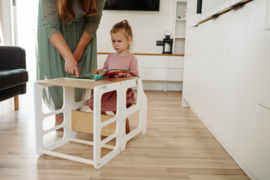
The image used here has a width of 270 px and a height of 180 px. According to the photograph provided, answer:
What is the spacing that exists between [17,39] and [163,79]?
7.82ft

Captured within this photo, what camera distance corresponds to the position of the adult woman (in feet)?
4.41

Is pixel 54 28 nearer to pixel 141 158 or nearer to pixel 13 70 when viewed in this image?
pixel 13 70

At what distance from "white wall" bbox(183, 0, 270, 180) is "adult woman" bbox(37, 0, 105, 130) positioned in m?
0.79

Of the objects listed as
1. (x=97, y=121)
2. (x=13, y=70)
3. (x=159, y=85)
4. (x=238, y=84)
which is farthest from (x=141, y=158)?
(x=159, y=85)

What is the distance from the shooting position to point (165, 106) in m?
2.38

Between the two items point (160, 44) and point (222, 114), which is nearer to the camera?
point (222, 114)

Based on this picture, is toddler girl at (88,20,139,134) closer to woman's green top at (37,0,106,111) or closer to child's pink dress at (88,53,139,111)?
child's pink dress at (88,53,139,111)

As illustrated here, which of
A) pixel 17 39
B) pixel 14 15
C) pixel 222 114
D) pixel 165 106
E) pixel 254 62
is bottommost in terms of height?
pixel 165 106

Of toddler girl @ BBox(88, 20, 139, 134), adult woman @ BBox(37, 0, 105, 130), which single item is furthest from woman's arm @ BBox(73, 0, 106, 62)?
toddler girl @ BBox(88, 20, 139, 134)

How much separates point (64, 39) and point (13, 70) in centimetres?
70

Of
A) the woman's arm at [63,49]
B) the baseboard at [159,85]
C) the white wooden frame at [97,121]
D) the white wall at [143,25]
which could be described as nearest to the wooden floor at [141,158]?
the white wooden frame at [97,121]

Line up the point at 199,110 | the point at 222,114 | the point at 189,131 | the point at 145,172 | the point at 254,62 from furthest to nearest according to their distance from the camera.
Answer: the point at 199,110, the point at 189,131, the point at 222,114, the point at 145,172, the point at 254,62

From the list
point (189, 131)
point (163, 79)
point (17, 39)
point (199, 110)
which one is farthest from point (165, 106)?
point (17, 39)

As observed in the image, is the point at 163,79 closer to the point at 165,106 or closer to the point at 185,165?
the point at 165,106
